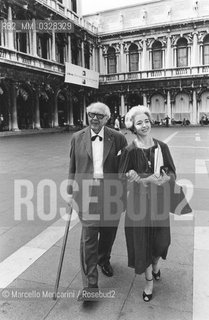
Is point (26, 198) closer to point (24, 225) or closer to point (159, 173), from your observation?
point (24, 225)

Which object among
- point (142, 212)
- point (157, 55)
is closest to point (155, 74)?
point (157, 55)

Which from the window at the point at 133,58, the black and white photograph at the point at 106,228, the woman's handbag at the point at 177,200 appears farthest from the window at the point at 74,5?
the woman's handbag at the point at 177,200

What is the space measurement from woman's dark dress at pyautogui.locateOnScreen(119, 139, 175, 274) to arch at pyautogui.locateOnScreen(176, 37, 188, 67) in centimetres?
3588

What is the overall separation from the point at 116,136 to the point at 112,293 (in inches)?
58.7

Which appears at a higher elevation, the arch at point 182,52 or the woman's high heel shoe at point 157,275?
the arch at point 182,52

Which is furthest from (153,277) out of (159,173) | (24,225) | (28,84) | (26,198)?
(28,84)

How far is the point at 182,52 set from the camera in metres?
36.3

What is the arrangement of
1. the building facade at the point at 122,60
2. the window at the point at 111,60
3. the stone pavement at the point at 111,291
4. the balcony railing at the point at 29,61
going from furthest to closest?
the window at the point at 111,60, the building facade at the point at 122,60, the balcony railing at the point at 29,61, the stone pavement at the point at 111,291

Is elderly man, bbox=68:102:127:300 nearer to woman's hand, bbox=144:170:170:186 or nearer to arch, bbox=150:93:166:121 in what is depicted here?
woman's hand, bbox=144:170:170:186

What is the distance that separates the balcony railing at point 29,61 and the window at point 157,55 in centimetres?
1175

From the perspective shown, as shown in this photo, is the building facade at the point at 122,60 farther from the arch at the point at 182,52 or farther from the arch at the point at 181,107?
the arch at the point at 181,107

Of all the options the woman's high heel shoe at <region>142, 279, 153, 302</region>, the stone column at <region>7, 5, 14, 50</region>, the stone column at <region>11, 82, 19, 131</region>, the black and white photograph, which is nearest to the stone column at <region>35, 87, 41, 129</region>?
the stone column at <region>11, 82, 19, 131</region>

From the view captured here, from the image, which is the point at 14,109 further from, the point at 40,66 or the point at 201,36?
the point at 201,36

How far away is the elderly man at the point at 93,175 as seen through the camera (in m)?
3.07
